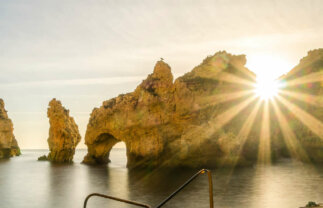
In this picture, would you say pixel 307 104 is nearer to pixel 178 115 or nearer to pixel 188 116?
pixel 188 116

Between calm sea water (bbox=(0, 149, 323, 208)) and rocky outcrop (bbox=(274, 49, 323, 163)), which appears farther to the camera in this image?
rocky outcrop (bbox=(274, 49, 323, 163))

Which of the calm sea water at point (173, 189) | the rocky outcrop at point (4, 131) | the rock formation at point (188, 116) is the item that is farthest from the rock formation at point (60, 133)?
the calm sea water at point (173, 189)

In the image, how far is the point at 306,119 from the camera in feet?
165

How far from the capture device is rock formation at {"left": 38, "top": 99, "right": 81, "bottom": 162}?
62.2m

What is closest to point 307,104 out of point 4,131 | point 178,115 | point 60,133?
point 178,115

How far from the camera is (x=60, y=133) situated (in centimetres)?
6194

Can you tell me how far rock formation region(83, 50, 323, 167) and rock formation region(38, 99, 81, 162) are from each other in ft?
55.9

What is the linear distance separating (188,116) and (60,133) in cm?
3135

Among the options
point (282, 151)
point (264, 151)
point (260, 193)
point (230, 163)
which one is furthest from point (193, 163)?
point (282, 151)

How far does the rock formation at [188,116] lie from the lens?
40.4m

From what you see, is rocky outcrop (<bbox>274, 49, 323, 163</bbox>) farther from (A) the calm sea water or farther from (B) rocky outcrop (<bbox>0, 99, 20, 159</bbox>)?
(B) rocky outcrop (<bbox>0, 99, 20, 159</bbox>)

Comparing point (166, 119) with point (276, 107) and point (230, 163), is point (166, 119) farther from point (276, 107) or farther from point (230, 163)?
point (276, 107)

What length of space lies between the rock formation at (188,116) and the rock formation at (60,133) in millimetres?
17027

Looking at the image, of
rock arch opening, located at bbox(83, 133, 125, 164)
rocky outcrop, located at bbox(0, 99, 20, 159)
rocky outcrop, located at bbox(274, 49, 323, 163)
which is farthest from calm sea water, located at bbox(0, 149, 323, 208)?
rocky outcrop, located at bbox(0, 99, 20, 159)
